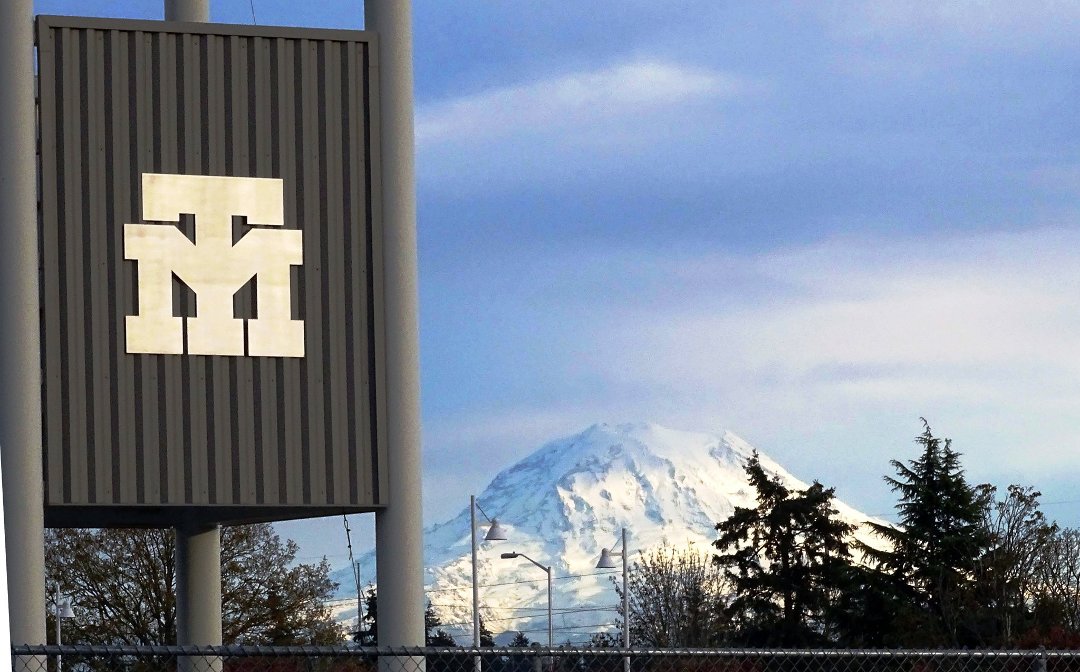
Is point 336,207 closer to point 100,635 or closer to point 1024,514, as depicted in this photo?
point 100,635

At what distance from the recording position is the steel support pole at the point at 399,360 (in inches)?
623

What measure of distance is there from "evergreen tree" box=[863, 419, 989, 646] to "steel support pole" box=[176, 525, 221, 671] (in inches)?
1595

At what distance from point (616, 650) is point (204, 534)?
11.5 m

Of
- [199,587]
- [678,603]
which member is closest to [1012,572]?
[678,603]

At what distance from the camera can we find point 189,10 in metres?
18.5

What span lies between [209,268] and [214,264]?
0.06 meters

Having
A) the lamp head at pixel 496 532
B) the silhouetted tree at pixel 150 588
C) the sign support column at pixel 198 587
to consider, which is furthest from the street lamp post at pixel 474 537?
the sign support column at pixel 198 587

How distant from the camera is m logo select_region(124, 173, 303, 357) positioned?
1569 cm

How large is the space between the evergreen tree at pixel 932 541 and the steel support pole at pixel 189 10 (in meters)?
43.4

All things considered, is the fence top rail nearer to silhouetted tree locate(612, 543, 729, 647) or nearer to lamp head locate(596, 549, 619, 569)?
lamp head locate(596, 549, 619, 569)

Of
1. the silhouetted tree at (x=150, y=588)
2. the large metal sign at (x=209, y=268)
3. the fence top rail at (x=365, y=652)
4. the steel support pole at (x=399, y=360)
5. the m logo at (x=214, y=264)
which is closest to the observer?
the fence top rail at (x=365, y=652)

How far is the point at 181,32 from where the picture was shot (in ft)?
52.6

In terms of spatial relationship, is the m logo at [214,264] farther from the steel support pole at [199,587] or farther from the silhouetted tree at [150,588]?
the silhouetted tree at [150,588]

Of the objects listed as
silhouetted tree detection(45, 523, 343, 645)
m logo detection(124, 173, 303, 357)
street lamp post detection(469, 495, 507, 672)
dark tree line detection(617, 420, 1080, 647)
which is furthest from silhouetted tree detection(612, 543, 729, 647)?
m logo detection(124, 173, 303, 357)
